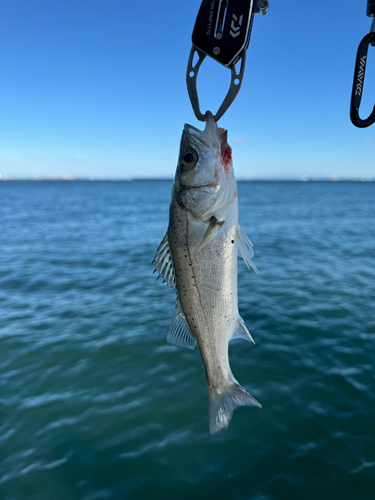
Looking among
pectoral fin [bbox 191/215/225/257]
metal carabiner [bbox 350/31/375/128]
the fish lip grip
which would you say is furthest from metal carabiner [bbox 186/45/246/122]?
metal carabiner [bbox 350/31/375/128]

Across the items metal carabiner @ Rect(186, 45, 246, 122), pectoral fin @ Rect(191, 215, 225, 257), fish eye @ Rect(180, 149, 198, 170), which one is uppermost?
metal carabiner @ Rect(186, 45, 246, 122)

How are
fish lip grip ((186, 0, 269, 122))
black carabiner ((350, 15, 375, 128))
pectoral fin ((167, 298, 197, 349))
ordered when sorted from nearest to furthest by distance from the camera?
1. fish lip grip ((186, 0, 269, 122))
2. black carabiner ((350, 15, 375, 128))
3. pectoral fin ((167, 298, 197, 349))

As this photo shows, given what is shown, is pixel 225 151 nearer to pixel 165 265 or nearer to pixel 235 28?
pixel 235 28

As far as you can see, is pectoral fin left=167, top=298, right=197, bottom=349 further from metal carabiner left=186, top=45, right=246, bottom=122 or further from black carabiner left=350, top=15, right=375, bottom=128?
black carabiner left=350, top=15, right=375, bottom=128

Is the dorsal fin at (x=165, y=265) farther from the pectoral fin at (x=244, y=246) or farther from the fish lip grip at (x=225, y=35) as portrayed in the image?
the fish lip grip at (x=225, y=35)

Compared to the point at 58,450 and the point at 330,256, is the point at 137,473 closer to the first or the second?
the point at 58,450

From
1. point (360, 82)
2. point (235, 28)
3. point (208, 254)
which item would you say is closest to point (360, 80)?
point (360, 82)
